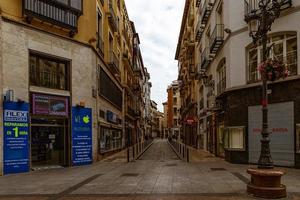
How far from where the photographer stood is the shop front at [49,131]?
18.4m

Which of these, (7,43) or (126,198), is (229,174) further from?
(7,43)

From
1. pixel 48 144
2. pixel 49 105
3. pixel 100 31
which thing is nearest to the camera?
pixel 49 105

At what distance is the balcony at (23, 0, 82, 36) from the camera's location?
702 inches

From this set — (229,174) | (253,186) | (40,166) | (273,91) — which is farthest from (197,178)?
(40,166)

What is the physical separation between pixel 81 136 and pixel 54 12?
642cm

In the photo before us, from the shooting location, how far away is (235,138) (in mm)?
21094

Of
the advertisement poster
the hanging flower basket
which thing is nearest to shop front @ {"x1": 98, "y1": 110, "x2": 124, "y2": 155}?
the advertisement poster

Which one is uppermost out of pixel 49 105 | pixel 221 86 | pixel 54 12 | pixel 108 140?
pixel 54 12

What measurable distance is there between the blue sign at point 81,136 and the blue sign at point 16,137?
316 cm

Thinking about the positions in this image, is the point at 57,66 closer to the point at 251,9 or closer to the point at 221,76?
the point at 251,9

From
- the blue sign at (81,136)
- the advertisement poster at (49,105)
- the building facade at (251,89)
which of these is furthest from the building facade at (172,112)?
the advertisement poster at (49,105)

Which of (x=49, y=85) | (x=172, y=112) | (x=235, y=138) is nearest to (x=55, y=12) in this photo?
(x=49, y=85)

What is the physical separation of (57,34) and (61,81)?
93.3 inches

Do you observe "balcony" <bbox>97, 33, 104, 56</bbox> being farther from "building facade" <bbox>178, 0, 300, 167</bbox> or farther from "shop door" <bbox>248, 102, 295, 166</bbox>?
"shop door" <bbox>248, 102, 295, 166</bbox>
